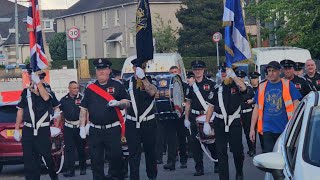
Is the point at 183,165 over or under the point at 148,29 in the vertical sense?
under

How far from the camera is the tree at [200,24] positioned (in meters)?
64.2

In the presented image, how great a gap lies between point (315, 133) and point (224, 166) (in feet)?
20.5

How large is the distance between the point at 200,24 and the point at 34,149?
51525 millimetres

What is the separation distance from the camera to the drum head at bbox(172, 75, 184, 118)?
17125 mm

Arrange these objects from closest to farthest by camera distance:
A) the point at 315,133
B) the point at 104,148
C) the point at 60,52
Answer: the point at 315,133 → the point at 104,148 → the point at 60,52

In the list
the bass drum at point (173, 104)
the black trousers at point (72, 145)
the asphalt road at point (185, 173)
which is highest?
the bass drum at point (173, 104)

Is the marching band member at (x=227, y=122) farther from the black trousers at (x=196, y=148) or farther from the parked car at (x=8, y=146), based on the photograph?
the parked car at (x=8, y=146)

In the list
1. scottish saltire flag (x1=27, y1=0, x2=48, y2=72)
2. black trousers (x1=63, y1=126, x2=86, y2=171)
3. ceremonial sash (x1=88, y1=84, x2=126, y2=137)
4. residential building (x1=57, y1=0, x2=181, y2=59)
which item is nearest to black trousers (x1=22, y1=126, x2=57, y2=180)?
ceremonial sash (x1=88, y1=84, x2=126, y2=137)

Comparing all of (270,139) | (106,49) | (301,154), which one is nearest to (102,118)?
(270,139)

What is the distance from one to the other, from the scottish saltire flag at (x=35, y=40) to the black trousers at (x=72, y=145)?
2.94 meters

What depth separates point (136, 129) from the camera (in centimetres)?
1372

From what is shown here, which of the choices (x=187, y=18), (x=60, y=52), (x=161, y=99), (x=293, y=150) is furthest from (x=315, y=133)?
(x=60, y=52)

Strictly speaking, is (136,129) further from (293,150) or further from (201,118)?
(293,150)

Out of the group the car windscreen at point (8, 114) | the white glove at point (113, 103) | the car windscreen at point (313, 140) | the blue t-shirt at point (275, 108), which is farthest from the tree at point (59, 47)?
the car windscreen at point (313, 140)
